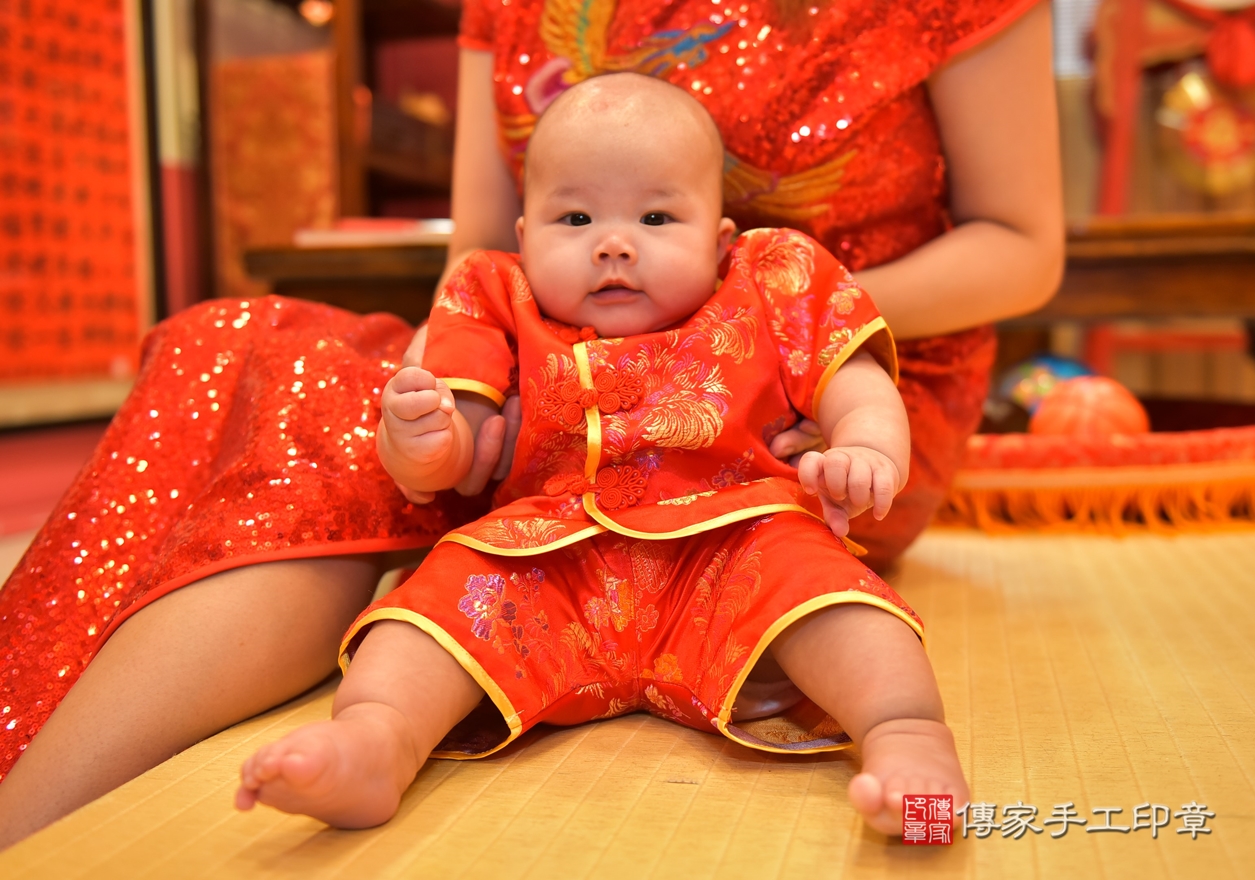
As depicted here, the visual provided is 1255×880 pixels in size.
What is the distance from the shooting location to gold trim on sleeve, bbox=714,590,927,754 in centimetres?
60

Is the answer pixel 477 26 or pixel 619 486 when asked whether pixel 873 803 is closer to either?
pixel 619 486

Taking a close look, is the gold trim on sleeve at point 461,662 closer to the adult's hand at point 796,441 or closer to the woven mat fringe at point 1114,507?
the adult's hand at point 796,441

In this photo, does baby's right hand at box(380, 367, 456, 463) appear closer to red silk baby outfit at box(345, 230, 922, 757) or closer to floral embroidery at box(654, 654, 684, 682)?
red silk baby outfit at box(345, 230, 922, 757)

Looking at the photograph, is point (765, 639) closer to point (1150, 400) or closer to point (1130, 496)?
point (1130, 496)

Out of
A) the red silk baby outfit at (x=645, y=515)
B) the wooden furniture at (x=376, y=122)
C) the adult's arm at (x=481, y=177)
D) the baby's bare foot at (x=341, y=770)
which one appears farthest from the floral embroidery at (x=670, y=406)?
the wooden furniture at (x=376, y=122)

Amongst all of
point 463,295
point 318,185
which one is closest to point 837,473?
point 463,295

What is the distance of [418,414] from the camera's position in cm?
64

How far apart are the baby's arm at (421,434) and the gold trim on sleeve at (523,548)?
1.8 inches

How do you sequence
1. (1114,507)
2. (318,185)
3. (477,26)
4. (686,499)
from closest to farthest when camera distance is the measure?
(686,499)
(477,26)
(1114,507)
(318,185)

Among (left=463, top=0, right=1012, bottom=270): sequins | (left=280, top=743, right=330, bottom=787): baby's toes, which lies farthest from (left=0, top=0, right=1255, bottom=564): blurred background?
(left=280, top=743, right=330, bottom=787): baby's toes

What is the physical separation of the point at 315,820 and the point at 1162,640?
0.68m

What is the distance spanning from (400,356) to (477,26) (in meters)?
0.36

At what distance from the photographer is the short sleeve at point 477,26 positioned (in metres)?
1.01

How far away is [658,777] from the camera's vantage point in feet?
1.99
